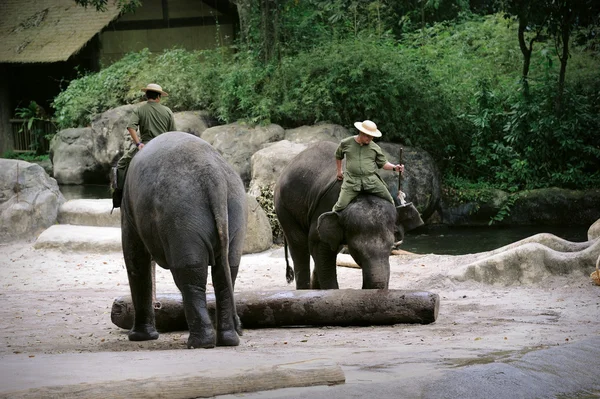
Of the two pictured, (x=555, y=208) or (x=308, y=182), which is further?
(x=555, y=208)

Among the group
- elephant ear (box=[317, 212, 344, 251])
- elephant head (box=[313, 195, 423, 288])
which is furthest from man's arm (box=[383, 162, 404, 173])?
elephant ear (box=[317, 212, 344, 251])

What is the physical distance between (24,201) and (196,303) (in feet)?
32.6

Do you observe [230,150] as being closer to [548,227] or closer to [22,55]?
[548,227]

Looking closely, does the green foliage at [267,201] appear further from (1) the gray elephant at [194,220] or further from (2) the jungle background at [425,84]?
(1) the gray elephant at [194,220]

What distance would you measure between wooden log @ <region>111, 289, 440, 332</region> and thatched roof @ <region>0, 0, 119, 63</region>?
20148mm

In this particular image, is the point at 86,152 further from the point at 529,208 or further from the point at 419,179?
the point at 529,208

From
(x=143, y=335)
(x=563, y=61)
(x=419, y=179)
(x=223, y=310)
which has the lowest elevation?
(x=143, y=335)

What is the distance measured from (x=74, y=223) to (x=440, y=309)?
354 inches

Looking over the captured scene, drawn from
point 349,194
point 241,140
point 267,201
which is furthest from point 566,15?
Result: point 349,194

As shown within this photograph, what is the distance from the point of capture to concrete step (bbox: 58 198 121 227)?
1641cm

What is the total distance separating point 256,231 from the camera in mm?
15141

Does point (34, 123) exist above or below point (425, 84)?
below

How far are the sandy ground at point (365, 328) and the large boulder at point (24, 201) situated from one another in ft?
7.03

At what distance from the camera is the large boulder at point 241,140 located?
20.3m
